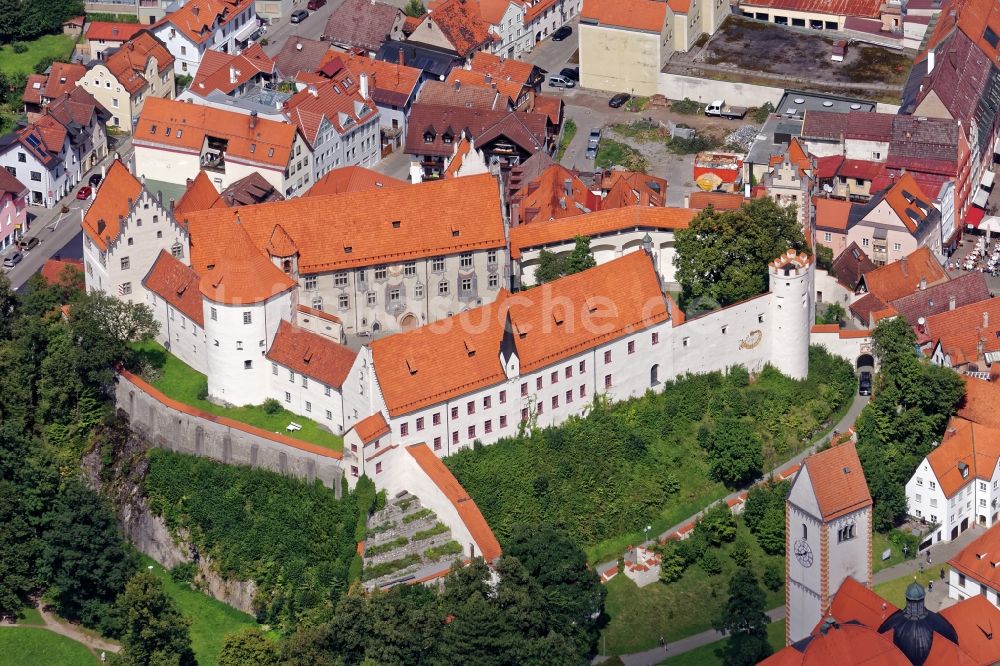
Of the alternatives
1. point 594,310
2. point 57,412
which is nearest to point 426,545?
point 594,310

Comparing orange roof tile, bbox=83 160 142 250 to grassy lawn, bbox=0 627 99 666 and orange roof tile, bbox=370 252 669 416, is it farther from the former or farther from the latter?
grassy lawn, bbox=0 627 99 666

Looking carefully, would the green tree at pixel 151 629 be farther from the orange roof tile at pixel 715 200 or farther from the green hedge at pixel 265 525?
the orange roof tile at pixel 715 200

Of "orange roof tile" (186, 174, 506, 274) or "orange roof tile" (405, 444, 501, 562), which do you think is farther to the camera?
"orange roof tile" (186, 174, 506, 274)

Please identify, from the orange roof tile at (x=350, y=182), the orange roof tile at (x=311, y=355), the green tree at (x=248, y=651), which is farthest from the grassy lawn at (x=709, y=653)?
the orange roof tile at (x=350, y=182)

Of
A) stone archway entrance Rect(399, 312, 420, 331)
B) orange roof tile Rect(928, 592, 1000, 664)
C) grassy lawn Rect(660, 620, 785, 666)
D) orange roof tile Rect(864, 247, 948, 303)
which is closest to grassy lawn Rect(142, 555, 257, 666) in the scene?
stone archway entrance Rect(399, 312, 420, 331)

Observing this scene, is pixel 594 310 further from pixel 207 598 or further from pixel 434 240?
pixel 207 598
